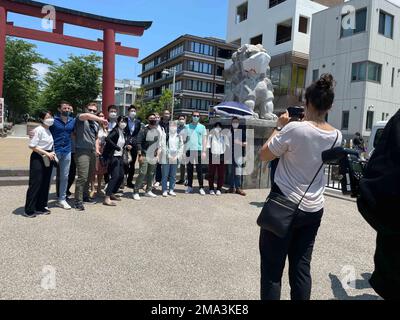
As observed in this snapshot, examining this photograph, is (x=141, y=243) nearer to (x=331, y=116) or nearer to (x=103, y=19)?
(x=103, y=19)

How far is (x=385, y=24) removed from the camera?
23.5m

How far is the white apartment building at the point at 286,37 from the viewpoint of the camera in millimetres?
28188

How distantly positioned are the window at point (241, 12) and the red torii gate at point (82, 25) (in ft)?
73.7

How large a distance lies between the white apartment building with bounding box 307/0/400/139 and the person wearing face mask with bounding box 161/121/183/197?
1885 centimetres

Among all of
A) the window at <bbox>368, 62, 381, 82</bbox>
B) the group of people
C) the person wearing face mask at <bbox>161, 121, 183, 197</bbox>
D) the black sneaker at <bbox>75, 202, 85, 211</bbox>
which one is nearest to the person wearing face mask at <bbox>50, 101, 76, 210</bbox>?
the group of people

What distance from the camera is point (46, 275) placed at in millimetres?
3350

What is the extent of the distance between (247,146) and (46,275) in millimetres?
5985

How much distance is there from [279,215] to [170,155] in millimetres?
5361

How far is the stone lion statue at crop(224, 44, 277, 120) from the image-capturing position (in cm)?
914

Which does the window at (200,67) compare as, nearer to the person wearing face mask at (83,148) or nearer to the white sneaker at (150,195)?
the white sneaker at (150,195)

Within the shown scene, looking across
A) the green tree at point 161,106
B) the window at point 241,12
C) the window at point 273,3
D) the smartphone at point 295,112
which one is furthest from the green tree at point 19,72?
the smartphone at point 295,112

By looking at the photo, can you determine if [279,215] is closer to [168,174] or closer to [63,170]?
[63,170]

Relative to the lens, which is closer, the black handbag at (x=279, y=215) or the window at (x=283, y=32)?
the black handbag at (x=279, y=215)

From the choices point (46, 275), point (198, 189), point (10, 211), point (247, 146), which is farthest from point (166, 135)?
point (46, 275)
